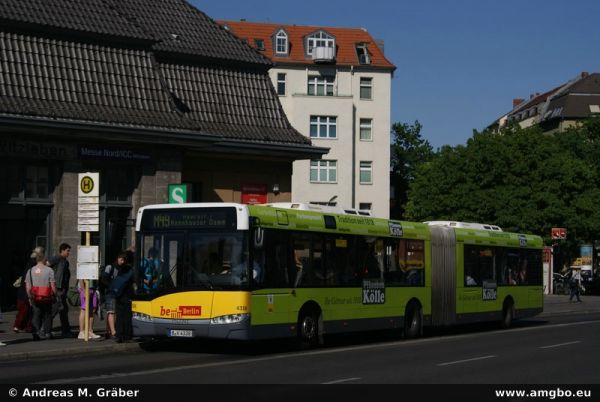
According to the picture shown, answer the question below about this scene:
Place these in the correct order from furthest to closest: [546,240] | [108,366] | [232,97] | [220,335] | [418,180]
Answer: [418,180] → [546,240] → [232,97] → [220,335] → [108,366]

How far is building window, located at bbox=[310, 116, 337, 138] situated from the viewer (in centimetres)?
7669

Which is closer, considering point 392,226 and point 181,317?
point 181,317

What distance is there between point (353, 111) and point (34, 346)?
193 ft

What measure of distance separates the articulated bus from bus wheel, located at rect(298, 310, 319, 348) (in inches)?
0.7

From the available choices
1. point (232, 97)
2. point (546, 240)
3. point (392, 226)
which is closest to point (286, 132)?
point (232, 97)

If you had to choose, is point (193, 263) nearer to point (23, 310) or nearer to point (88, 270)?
point (88, 270)

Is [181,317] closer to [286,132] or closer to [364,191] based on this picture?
[286,132]

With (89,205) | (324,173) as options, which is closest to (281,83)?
(324,173)

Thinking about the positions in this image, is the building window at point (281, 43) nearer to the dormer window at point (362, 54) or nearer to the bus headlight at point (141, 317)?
the dormer window at point (362, 54)

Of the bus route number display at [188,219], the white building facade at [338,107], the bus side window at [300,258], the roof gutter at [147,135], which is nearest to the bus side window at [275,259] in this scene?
the bus side window at [300,258]

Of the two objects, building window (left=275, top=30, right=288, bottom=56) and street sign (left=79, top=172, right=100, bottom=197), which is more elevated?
building window (left=275, top=30, right=288, bottom=56)

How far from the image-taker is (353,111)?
78125mm

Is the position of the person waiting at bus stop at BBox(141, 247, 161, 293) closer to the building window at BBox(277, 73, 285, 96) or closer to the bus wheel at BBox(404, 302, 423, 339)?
the bus wheel at BBox(404, 302, 423, 339)

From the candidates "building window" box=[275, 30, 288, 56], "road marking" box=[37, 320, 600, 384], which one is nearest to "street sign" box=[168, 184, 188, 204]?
"road marking" box=[37, 320, 600, 384]
